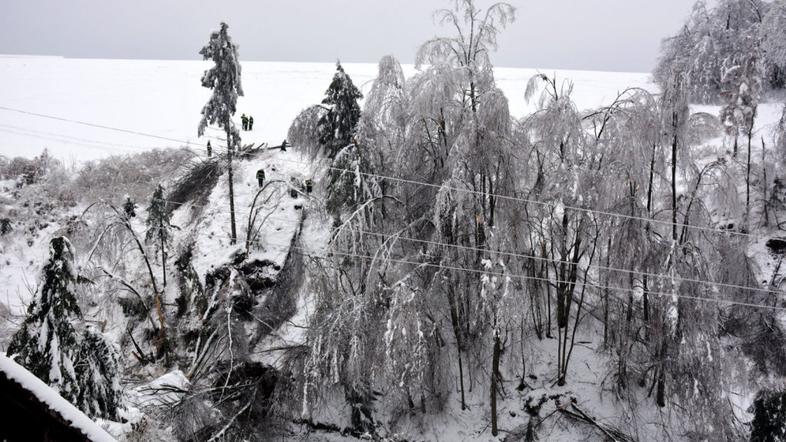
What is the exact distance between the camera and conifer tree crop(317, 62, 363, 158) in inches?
529

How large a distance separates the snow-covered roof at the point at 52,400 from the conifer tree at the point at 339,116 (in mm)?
12423

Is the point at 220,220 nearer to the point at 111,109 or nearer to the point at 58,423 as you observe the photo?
the point at 111,109

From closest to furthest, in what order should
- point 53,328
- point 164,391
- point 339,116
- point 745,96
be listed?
point 53,328, point 164,391, point 339,116, point 745,96

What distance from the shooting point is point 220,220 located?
20141 millimetres

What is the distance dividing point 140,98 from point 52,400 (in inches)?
1432

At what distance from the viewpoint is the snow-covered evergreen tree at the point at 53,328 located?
8.62 metres

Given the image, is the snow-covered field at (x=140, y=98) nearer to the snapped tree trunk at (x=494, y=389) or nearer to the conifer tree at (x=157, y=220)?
the conifer tree at (x=157, y=220)

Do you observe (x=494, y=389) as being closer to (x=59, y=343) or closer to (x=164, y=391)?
(x=164, y=391)

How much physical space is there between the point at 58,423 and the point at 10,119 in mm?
34691

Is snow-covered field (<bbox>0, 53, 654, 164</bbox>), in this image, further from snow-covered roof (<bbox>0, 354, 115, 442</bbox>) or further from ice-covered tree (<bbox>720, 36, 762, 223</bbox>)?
snow-covered roof (<bbox>0, 354, 115, 442</bbox>)

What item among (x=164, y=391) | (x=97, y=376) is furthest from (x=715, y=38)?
(x=97, y=376)

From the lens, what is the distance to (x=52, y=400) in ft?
3.57

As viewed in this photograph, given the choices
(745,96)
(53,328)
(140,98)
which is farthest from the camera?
(140,98)

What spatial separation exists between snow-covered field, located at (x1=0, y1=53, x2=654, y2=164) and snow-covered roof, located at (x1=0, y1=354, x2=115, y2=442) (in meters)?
20.1
